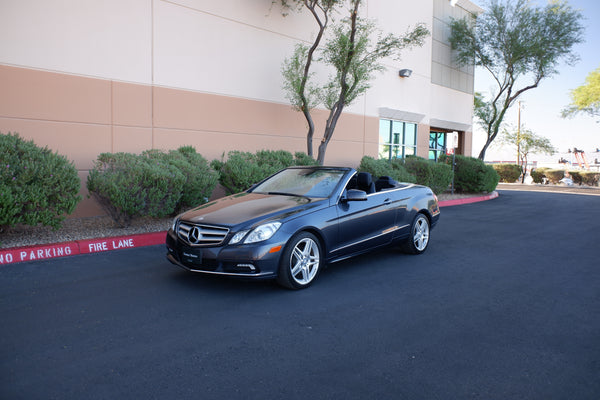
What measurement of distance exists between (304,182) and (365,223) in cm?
106

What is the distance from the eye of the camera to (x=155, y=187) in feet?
26.8

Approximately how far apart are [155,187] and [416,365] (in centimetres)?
610

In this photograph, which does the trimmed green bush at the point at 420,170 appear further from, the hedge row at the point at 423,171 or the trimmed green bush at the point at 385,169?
the trimmed green bush at the point at 385,169

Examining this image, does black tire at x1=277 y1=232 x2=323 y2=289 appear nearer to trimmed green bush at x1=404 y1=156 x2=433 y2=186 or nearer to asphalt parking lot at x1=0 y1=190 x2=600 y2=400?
asphalt parking lot at x1=0 y1=190 x2=600 y2=400

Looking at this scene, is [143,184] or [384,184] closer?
[384,184]

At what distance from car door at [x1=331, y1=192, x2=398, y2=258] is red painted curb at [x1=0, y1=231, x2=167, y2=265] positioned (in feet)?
12.7

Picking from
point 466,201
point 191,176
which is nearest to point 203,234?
point 191,176

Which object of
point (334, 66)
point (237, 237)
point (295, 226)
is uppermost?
point (334, 66)

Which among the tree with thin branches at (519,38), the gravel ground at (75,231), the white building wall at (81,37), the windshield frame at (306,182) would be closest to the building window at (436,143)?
the tree with thin branches at (519,38)

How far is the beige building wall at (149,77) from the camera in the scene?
925 centimetres

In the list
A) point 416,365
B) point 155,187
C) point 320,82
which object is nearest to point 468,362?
point 416,365

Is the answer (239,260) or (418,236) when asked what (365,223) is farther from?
(239,260)

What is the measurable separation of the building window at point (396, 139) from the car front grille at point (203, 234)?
14.3 meters

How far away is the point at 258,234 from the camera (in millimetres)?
4977
